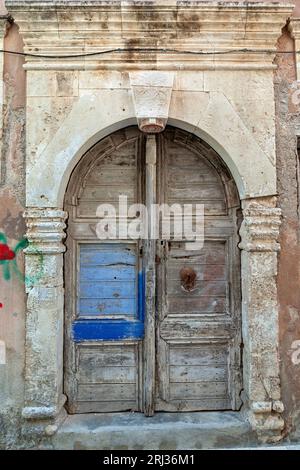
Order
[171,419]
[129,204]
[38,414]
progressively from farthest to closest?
[129,204], [171,419], [38,414]

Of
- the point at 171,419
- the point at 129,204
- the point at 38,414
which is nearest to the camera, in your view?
the point at 38,414

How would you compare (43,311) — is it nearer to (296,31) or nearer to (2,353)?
(2,353)

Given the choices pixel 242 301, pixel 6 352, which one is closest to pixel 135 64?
pixel 242 301

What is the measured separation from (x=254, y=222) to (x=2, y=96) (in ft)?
7.05

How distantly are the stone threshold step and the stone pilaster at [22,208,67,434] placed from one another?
215mm

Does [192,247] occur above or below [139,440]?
above

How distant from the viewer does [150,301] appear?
10.7 feet

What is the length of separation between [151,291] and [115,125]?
1.32 metres

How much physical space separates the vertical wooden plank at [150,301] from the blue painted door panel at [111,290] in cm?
7

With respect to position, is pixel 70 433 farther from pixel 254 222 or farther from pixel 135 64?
pixel 135 64

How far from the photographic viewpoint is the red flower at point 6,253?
10.2 ft

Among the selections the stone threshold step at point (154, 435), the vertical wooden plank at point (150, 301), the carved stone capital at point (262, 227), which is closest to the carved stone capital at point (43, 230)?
the vertical wooden plank at point (150, 301)

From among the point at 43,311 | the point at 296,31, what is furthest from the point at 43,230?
the point at 296,31

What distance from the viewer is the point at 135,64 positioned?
312 centimetres
